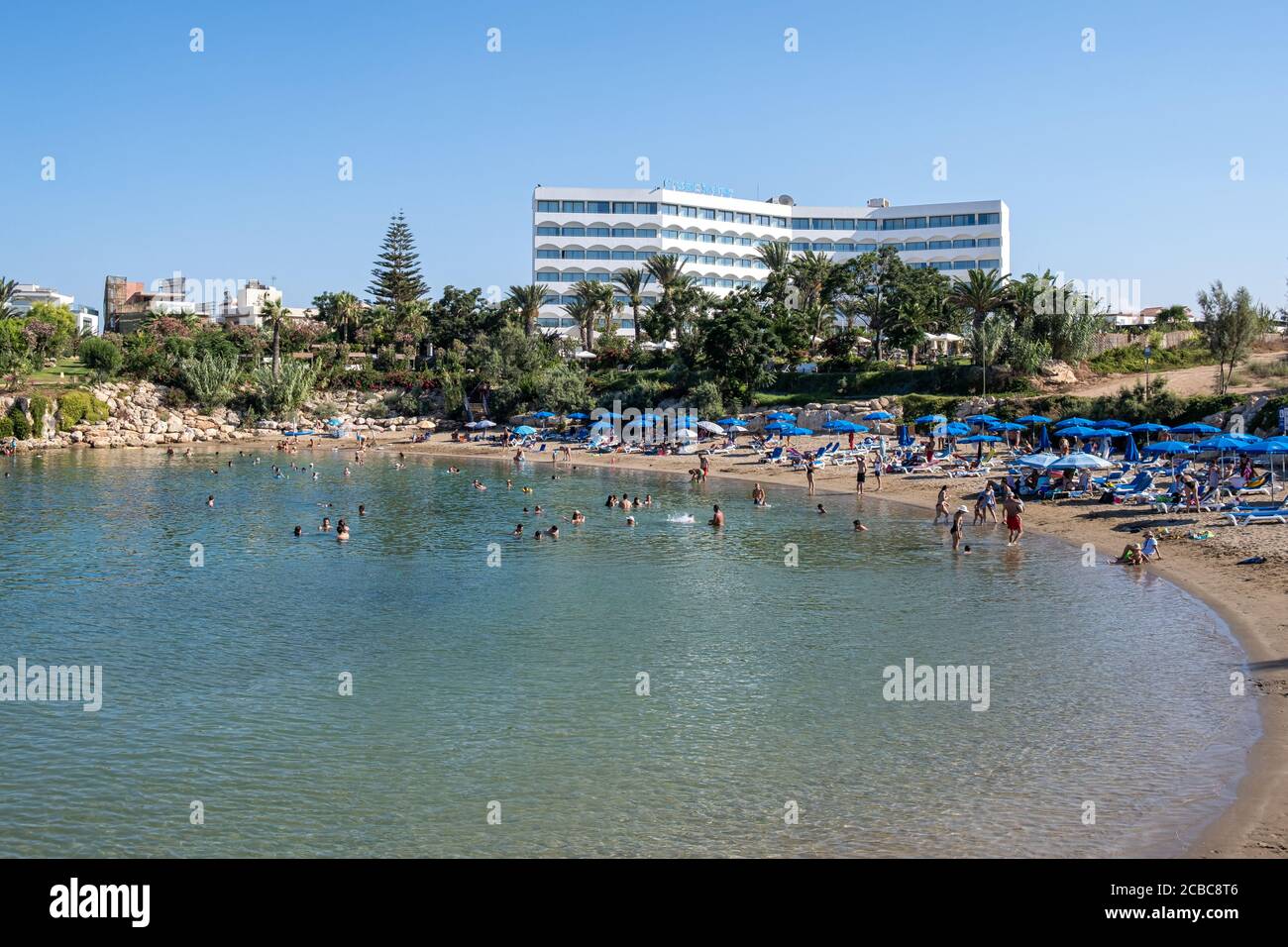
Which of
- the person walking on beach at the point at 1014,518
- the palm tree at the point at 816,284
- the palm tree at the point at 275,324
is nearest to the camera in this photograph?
the person walking on beach at the point at 1014,518

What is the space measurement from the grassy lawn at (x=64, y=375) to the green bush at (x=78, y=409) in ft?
14.7

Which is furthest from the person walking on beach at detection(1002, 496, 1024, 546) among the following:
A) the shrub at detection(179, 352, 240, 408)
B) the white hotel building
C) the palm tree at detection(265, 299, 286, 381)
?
the white hotel building

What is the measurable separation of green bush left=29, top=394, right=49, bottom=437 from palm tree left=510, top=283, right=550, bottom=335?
123 feet

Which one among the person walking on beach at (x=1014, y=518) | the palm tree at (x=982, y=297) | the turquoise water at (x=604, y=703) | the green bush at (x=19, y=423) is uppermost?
the palm tree at (x=982, y=297)

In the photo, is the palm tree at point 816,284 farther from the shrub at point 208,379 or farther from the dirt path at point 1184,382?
the shrub at point 208,379

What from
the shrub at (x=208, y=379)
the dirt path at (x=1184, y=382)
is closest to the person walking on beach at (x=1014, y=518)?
the dirt path at (x=1184, y=382)

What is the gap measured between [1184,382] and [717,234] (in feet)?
200

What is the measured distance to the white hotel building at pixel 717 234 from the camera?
104 meters

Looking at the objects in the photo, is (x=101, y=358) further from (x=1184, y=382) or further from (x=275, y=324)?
(x=1184, y=382)

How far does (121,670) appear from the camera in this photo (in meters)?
19.7

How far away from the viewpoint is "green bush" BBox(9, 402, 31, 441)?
6669 centimetres

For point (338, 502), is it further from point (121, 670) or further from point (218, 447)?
point (218, 447)
